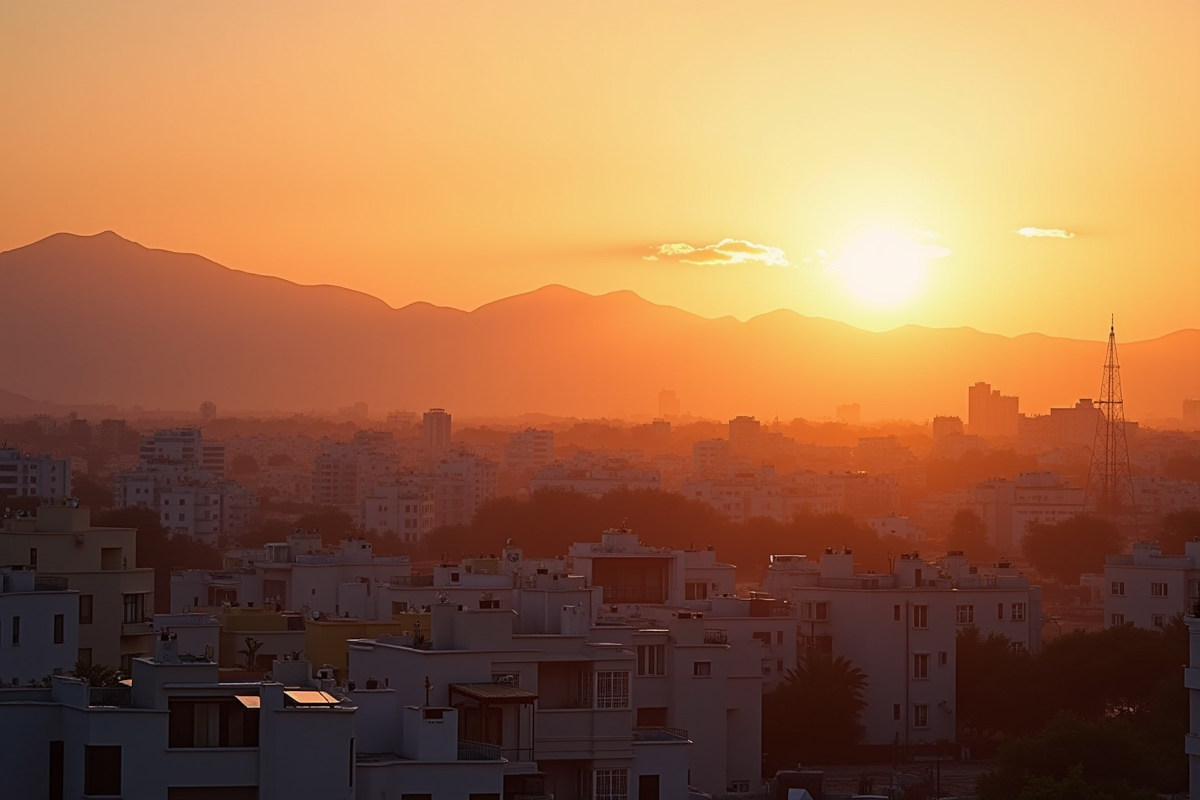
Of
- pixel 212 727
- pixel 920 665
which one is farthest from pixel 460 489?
pixel 212 727

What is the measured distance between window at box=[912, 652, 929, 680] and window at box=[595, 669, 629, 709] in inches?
878

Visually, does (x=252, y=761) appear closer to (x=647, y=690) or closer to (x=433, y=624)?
(x=433, y=624)

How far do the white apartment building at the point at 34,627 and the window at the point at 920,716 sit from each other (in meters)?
20.6

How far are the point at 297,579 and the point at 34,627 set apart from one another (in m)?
Answer: 16.2

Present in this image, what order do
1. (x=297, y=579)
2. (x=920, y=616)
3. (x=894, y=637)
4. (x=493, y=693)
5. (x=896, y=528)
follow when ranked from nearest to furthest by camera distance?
(x=493, y=693)
(x=297, y=579)
(x=894, y=637)
(x=920, y=616)
(x=896, y=528)

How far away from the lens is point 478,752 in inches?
748

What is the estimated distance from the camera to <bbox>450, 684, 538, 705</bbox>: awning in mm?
20312

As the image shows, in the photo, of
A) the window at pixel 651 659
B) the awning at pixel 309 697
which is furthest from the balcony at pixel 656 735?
the awning at pixel 309 697

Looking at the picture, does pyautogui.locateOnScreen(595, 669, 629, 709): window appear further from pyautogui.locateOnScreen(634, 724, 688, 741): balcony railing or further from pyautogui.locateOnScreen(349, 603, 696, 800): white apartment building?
pyautogui.locateOnScreen(634, 724, 688, 741): balcony railing

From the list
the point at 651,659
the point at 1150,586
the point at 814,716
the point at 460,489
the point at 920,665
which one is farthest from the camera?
the point at 460,489

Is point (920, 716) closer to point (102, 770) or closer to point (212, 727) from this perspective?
point (212, 727)

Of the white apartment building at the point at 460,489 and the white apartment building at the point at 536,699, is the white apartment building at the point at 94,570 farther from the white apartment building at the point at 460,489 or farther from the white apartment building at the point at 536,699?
the white apartment building at the point at 460,489

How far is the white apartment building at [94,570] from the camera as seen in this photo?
31422 millimetres

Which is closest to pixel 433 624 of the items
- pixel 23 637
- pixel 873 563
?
pixel 23 637
